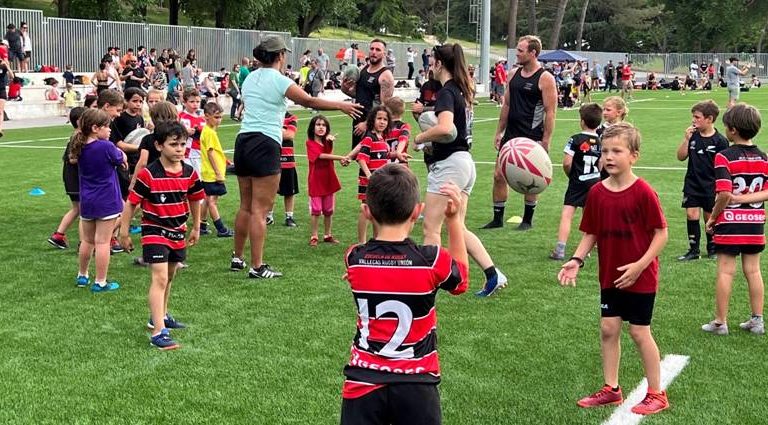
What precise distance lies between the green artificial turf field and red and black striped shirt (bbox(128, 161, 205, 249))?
75 centimetres

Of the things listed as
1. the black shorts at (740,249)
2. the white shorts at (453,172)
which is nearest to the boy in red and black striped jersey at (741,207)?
the black shorts at (740,249)

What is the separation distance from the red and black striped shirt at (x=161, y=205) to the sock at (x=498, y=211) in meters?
5.18

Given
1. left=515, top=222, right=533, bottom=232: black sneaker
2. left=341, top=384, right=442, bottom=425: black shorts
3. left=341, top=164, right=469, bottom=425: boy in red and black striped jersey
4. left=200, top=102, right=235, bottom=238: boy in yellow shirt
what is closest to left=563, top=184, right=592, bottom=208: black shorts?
left=515, top=222, right=533, bottom=232: black sneaker

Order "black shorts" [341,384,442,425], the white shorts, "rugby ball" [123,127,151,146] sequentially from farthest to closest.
A: 1. "rugby ball" [123,127,151,146]
2. the white shorts
3. "black shorts" [341,384,442,425]

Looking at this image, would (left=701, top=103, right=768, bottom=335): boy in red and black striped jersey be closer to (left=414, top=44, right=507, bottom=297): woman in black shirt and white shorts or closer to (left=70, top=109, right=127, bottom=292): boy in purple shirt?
(left=414, top=44, right=507, bottom=297): woman in black shirt and white shorts

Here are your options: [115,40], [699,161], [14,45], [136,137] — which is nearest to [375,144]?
[136,137]

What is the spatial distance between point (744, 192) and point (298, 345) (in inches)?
129

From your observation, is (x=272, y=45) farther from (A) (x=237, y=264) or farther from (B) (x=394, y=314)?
(B) (x=394, y=314)

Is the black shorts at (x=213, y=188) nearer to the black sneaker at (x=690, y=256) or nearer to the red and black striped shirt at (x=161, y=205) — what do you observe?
the red and black striped shirt at (x=161, y=205)

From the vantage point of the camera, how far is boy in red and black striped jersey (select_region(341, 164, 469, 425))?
3.40 meters

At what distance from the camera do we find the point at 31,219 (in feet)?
36.6

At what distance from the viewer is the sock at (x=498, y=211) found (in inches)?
423

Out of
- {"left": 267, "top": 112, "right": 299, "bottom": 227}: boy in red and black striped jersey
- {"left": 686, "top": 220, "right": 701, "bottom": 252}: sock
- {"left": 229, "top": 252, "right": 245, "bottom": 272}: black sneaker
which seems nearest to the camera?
{"left": 229, "top": 252, "right": 245, "bottom": 272}: black sneaker

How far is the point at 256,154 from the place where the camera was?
789 cm
